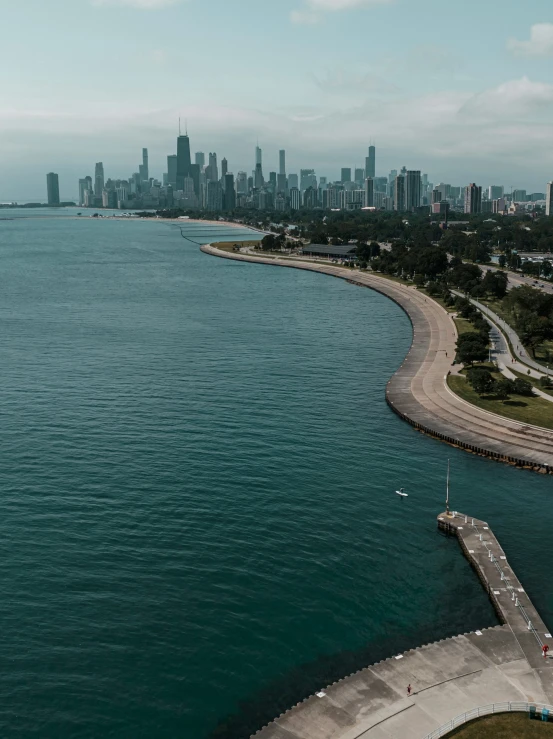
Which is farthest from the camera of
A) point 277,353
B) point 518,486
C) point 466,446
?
point 277,353

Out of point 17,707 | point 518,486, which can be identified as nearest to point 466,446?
point 518,486

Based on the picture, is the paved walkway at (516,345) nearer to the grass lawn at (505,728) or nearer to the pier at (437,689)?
the pier at (437,689)

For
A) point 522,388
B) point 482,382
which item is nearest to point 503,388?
point 482,382

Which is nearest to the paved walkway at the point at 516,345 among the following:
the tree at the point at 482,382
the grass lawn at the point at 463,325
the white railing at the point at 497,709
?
the grass lawn at the point at 463,325

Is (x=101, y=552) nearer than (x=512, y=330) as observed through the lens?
Yes

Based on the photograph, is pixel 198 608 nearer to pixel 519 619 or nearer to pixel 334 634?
pixel 334 634

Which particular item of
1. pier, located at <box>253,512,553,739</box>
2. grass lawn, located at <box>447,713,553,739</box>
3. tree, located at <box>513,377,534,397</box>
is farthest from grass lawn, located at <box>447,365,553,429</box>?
grass lawn, located at <box>447,713,553,739</box>
